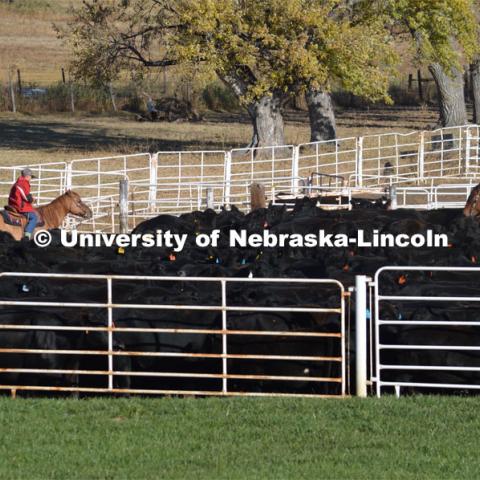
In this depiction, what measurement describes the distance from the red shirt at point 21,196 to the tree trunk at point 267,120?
17.9 meters

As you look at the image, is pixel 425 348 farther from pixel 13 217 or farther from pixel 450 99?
pixel 450 99

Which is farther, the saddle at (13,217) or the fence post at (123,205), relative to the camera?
the fence post at (123,205)

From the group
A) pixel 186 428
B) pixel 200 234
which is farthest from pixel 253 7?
pixel 186 428

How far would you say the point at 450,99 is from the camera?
3997cm

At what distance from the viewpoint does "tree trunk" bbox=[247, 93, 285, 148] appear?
34719mm

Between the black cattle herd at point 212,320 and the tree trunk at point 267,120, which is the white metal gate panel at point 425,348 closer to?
the black cattle herd at point 212,320

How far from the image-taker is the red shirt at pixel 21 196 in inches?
667

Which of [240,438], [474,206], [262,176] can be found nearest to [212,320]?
[240,438]

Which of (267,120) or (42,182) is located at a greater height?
(267,120)

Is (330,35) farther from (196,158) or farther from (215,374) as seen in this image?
(215,374)

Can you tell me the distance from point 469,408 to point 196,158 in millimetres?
26181

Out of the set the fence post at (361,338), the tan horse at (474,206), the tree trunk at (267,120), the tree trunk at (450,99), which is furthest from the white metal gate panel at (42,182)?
the tree trunk at (450,99)

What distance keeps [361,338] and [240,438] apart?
1.83 m

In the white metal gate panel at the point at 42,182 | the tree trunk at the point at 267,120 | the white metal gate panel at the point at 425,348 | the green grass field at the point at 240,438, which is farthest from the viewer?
the tree trunk at the point at 267,120
